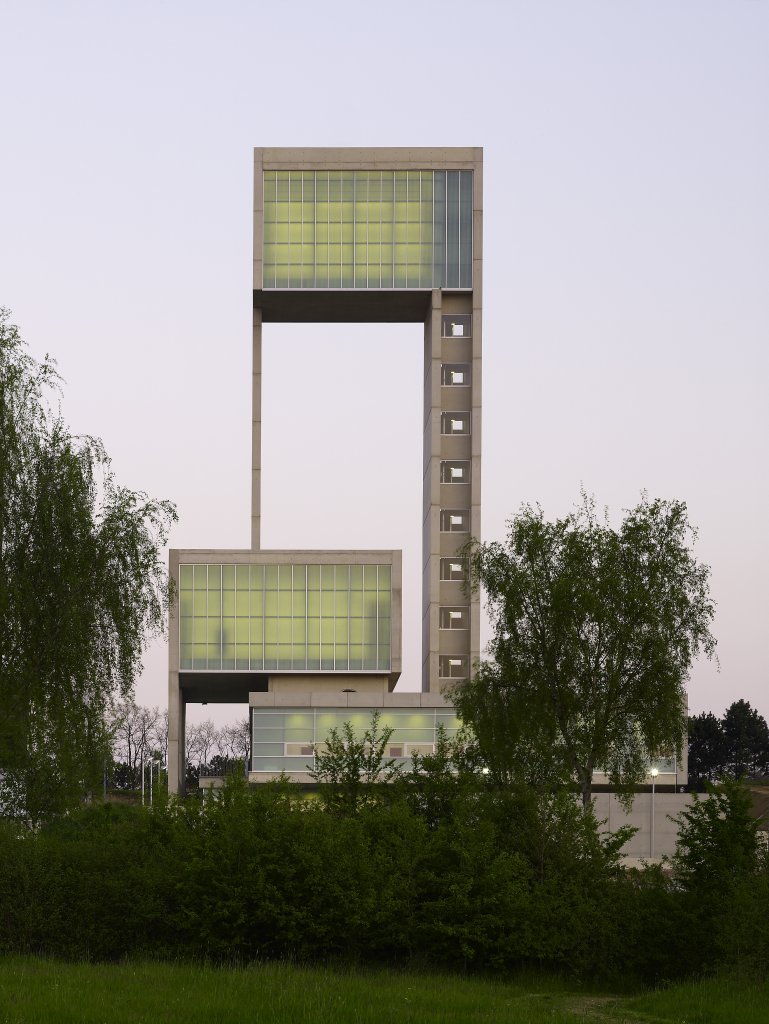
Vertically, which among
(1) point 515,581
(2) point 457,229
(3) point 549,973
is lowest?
(3) point 549,973

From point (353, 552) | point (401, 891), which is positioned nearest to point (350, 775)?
point (401, 891)

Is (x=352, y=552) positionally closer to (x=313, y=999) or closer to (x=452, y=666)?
(x=452, y=666)

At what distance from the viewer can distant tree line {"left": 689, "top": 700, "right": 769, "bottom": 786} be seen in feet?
537

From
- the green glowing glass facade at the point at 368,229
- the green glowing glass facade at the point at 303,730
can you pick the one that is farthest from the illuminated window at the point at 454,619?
the green glowing glass facade at the point at 368,229

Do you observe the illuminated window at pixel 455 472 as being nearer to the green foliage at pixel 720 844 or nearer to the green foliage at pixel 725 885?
the green foliage at pixel 725 885

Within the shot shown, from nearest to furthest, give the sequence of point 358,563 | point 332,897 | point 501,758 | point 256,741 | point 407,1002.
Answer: point 407,1002 < point 332,897 < point 501,758 < point 256,741 < point 358,563

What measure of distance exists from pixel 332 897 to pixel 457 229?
9514cm

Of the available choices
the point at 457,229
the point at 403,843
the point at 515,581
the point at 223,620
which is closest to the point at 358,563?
the point at 223,620

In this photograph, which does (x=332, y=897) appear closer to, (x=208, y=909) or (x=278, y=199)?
(x=208, y=909)

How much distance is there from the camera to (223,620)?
111 m

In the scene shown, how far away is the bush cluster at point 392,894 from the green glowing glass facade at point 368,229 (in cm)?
8971

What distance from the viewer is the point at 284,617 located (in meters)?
111

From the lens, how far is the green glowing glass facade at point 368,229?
4520 inches

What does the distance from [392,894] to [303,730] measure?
3140 inches
